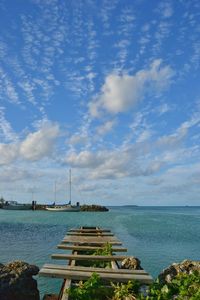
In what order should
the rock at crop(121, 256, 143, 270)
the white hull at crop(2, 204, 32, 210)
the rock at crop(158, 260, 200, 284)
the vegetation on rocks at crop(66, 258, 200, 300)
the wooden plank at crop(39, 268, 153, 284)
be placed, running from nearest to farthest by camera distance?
the vegetation on rocks at crop(66, 258, 200, 300) < the wooden plank at crop(39, 268, 153, 284) < the rock at crop(158, 260, 200, 284) < the rock at crop(121, 256, 143, 270) < the white hull at crop(2, 204, 32, 210)

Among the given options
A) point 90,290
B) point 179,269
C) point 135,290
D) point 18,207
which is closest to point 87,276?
point 90,290

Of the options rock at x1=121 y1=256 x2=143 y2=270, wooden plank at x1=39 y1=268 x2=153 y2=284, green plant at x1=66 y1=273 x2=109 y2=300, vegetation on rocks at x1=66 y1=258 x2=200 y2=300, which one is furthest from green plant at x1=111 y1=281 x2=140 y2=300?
rock at x1=121 y1=256 x2=143 y2=270

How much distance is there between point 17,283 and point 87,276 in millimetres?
1939

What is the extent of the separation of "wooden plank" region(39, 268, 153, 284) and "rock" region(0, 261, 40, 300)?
2.69ft

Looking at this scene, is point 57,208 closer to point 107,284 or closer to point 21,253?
point 21,253

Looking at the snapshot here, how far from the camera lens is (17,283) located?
1041cm

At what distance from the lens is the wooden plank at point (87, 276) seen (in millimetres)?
9839

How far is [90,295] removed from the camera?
361 inches

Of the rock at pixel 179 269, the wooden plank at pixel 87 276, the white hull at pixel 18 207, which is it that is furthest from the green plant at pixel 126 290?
the white hull at pixel 18 207

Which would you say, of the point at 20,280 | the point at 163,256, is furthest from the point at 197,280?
the point at 163,256

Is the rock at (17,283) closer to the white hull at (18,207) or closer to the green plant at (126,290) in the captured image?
the green plant at (126,290)

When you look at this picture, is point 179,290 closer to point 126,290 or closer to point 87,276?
point 126,290

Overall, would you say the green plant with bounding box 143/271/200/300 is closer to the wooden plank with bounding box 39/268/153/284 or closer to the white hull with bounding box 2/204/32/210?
the wooden plank with bounding box 39/268/153/284

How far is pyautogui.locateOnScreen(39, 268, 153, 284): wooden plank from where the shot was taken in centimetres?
984
